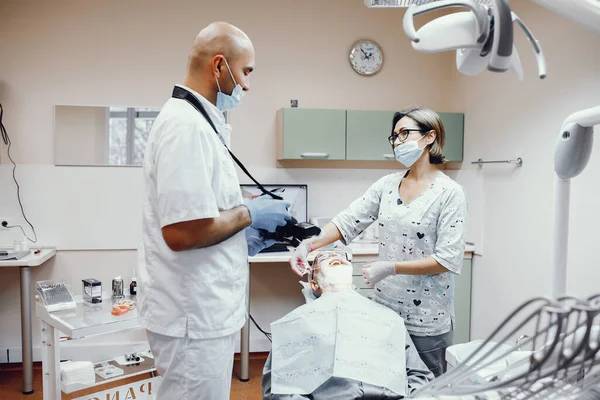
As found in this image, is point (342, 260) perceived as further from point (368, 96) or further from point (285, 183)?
point (368, 96)

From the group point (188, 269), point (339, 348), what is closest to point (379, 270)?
point (339, 348)

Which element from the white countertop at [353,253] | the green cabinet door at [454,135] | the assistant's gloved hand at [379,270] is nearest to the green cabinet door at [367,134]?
the green cabinet door at [454,135]

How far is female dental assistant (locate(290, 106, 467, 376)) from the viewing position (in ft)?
6.02

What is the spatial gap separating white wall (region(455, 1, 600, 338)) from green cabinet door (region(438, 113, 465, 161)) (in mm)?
56

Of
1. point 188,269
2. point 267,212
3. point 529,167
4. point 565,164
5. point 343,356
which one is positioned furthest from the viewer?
point 529,167

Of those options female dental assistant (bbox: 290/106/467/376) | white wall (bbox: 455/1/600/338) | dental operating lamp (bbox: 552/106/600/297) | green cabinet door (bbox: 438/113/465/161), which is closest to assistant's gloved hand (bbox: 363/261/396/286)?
female dental assistant (bbox: 290/106/467/376)

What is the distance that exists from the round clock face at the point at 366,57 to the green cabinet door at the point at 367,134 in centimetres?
47

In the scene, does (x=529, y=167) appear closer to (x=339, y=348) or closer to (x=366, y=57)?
(x=366, y=57)

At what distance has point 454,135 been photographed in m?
3.65

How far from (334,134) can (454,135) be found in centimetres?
93

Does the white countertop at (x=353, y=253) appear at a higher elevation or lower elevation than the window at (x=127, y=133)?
lower

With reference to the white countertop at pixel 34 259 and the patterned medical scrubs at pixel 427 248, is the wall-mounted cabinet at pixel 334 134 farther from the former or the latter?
the white countertop at pixel 34 259

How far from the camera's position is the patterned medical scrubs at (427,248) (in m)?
1.83

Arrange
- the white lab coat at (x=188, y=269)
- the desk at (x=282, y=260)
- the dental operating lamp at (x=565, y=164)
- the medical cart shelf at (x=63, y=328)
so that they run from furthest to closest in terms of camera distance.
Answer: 1. the desk at (x=282, y=260)
2. the medical cart shelf at (x=63, y=328)
3. the white lab coat at (x=188, y=269)
4. the dental operating lamp at (x=565, y=164)
